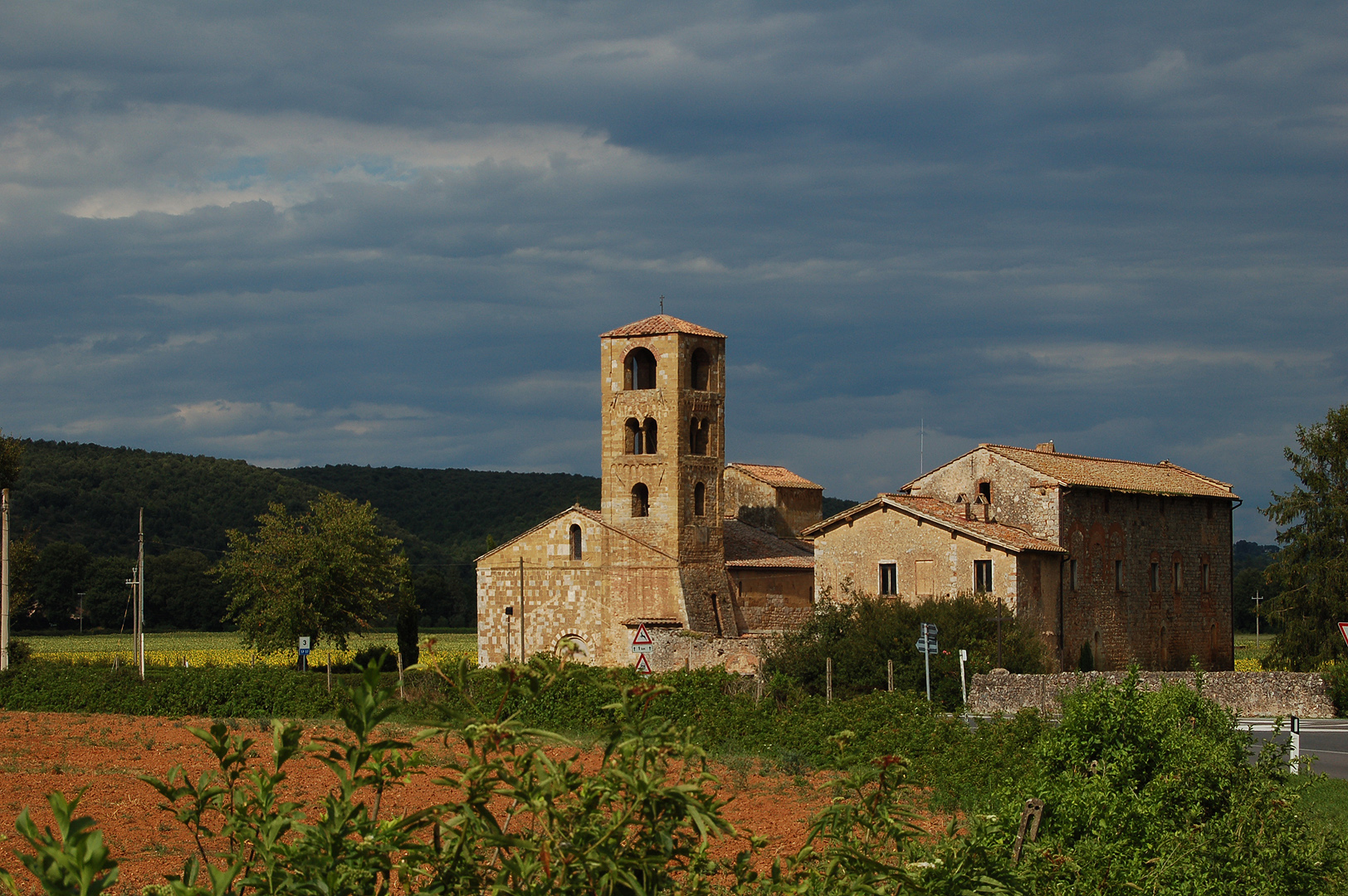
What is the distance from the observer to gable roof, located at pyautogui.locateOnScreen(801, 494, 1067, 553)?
37.5 meters

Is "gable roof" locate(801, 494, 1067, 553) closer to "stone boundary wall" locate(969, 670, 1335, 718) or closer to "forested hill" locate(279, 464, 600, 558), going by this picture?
"stone boundary wall" locate(969, 670, 1335, 718)

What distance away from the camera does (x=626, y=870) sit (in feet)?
11.8

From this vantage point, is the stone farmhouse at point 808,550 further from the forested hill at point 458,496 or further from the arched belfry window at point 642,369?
the forested hill at point 458,496

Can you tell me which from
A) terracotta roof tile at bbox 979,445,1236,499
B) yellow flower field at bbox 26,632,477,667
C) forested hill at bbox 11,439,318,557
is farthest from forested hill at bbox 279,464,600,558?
terracotta roof tile at bbox 979,445,1236,499

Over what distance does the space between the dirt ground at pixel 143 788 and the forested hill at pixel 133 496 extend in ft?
265

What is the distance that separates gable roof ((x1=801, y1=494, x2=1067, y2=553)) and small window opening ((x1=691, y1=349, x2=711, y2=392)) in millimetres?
10489

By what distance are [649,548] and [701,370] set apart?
785 centimetres

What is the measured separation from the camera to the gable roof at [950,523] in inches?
1475

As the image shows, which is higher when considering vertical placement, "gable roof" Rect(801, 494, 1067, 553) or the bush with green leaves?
"gable roof" Rect(801, 494, 1067, 553)

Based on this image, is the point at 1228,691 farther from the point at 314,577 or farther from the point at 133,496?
the point at 133,496

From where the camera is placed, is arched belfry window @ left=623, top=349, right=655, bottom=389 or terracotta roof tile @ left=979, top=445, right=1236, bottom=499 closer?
terracotta roof tile @ left=979, top=445, right=1236, bottom=499

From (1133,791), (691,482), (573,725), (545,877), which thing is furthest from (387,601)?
(545,877)

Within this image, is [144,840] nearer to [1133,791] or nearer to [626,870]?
[1133,791]

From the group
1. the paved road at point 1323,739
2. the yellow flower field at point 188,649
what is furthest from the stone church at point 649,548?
the paved road at point 1323,739
